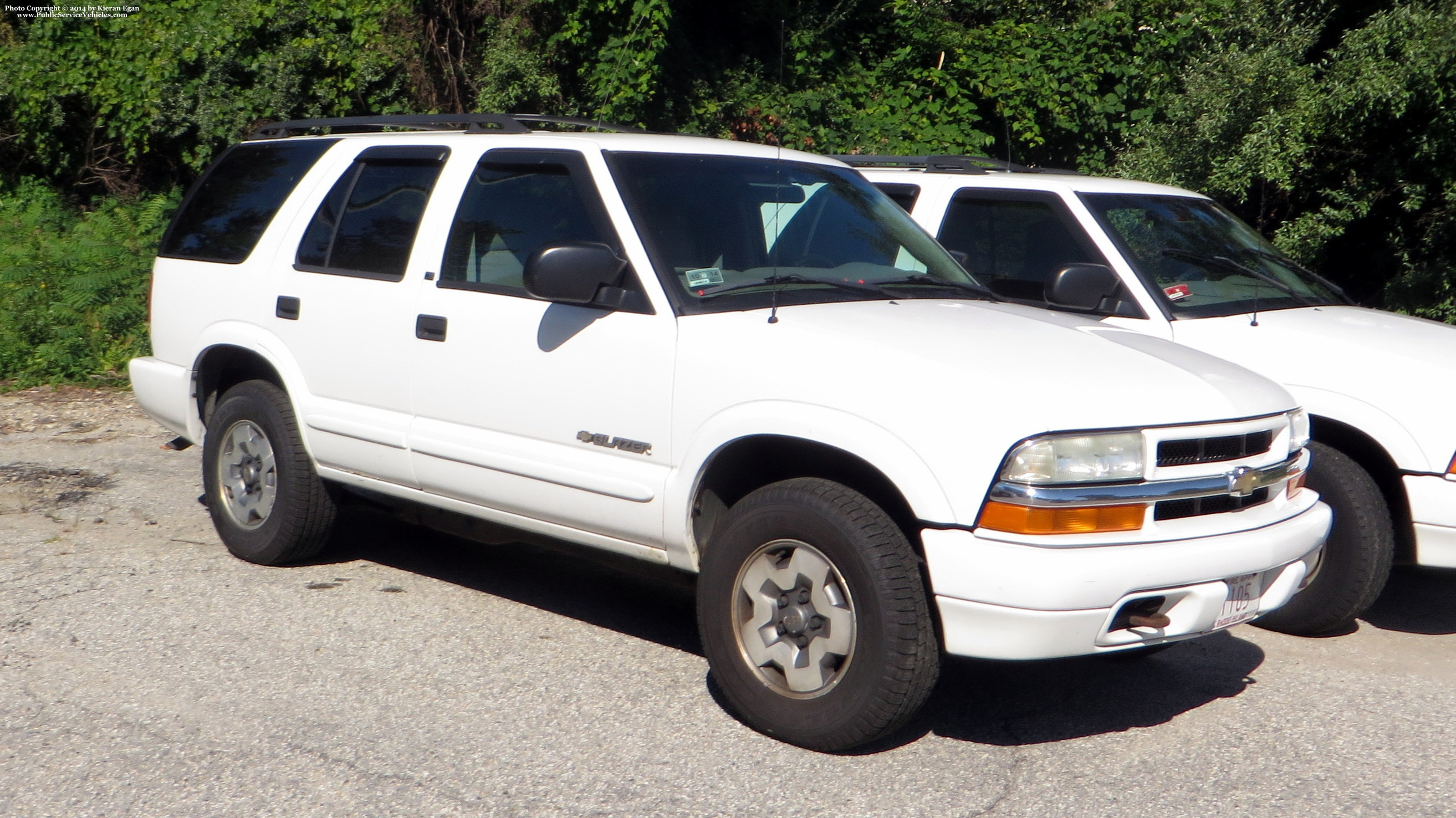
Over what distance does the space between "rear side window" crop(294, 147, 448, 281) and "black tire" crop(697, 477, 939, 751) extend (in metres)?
1.98

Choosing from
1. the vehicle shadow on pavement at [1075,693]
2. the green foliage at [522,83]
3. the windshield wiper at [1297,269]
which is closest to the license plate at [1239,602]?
the vehicle shadow on pavement at [1075,693]

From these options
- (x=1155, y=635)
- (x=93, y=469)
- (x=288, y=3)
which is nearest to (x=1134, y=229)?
(x=1155, y=635)

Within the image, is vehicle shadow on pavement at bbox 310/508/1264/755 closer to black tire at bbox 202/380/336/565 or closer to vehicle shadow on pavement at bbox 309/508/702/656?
vehicle shadow on pavement at bbox 309/508/702/656

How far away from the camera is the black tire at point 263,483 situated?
5.73 meters

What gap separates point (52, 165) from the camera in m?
15.7

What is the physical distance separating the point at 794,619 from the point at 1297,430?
1.76 m

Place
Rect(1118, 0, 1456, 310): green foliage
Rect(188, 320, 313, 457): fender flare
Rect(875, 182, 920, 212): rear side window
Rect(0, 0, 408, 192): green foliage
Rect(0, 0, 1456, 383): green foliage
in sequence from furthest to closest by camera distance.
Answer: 1. Rect(0, 0, 408, 192): green foliage
2. Rect(0, 0, 1456, 383): green foliage
3. Rect(1118, 0, 1456, 310): green foliage
4. Rect(875, 182, 920, 212): rear side window
5. Rect(188, 320, 313, 457): fender flare

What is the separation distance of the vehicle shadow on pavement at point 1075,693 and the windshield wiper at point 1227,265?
70.4 inches

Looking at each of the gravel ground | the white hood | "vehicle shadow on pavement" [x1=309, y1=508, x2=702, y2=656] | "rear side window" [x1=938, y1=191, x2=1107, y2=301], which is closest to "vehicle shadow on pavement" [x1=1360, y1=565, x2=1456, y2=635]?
the gravel ground

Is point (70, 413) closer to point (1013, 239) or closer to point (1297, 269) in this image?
point (1013, 239)

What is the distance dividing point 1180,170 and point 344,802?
8.77 m

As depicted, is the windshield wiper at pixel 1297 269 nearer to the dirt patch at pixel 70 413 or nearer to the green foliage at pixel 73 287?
the dirt patch at pixel 70 413

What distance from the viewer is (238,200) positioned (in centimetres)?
621

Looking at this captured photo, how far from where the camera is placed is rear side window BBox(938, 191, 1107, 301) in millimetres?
6344
